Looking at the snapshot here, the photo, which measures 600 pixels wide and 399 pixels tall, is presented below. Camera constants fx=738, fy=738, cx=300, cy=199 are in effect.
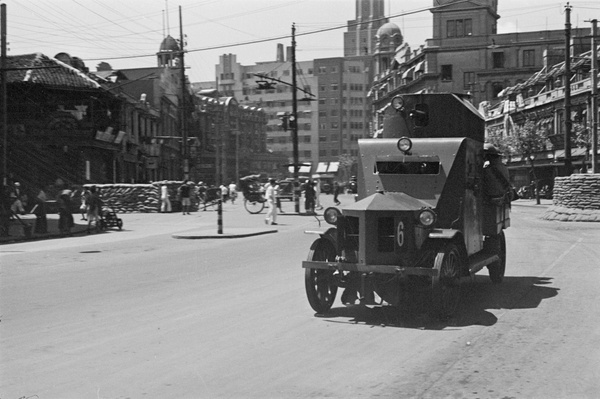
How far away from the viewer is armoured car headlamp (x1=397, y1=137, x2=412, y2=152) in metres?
9.73

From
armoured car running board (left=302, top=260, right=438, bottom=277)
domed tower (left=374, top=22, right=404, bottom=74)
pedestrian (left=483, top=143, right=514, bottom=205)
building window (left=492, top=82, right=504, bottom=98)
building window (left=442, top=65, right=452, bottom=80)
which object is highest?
domed tower (left=374, top=22, right=404, bottom=74)

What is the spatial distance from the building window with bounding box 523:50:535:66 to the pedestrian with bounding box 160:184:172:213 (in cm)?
6069

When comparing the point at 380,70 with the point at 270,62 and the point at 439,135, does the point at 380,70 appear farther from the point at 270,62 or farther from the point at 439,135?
the point at 439,135

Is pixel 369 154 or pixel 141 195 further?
pixel 141 195

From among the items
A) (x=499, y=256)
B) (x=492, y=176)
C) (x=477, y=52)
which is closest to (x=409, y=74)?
(x=477, y=52)

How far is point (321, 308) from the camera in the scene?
929 cm

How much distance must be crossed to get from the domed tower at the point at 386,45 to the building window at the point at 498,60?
41.8 metres

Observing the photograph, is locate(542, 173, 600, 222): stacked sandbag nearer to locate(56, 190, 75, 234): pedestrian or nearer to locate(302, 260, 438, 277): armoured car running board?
locate(56, 190, 75, 234): pedestrian

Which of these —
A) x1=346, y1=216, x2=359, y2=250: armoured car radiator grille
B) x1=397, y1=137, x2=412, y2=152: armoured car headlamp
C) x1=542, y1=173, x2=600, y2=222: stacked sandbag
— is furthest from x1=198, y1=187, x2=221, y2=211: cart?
x1=346, y1=216, x2=359, y2=250: armoured car radiator grille

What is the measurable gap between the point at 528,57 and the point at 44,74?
2507 inches

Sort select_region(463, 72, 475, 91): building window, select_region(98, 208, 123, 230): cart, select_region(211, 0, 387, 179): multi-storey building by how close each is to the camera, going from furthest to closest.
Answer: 1. select_region(211, 0, 387, 179): multi-storey building
2. select_region(463, 72, 475, 91): building window
3. select_region(98, 208, 123, 230): cart

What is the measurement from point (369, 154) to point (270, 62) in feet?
490

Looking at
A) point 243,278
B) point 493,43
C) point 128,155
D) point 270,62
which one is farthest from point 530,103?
point 270,62

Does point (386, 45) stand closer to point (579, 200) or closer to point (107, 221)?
point (579, 200)
